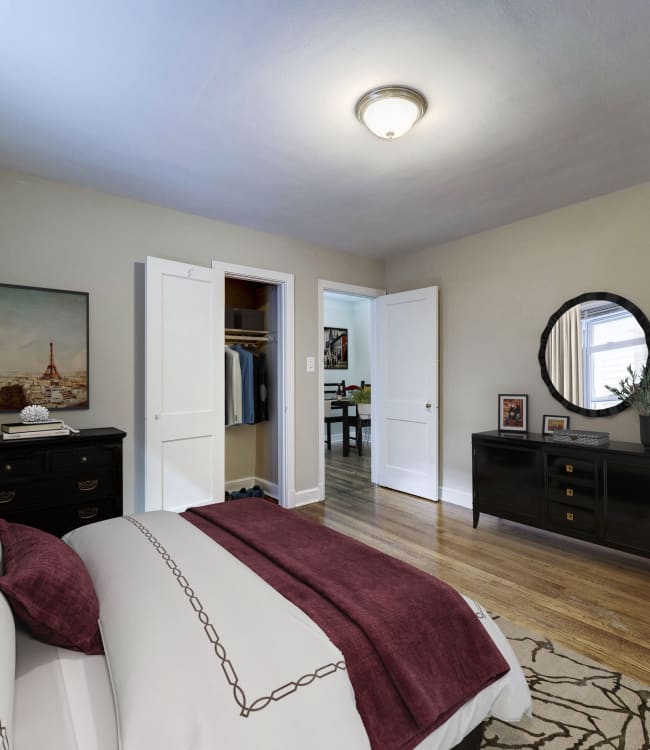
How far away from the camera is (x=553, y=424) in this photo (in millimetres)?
3492

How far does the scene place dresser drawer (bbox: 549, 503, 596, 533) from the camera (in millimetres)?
2934

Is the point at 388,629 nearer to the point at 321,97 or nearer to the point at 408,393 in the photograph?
the point at 321,97

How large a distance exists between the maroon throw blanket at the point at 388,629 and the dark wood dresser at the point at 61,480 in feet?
4.81

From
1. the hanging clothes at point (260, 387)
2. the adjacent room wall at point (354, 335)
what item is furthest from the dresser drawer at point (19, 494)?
the adjacent room wall at point (354, 335)

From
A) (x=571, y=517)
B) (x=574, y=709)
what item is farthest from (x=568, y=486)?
(x=574, y=709)

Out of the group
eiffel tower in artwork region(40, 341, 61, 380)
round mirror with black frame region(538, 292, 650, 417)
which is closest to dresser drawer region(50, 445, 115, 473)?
eiffel tower in artwork region(40, 341, 61, 380)

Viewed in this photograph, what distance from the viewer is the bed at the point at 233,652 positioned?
86 centimetres

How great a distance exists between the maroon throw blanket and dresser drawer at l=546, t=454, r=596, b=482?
2.03 m

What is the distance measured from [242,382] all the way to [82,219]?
2.06 metres

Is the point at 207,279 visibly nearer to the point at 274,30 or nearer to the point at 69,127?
the point at 69,127

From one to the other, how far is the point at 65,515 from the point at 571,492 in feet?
10.9

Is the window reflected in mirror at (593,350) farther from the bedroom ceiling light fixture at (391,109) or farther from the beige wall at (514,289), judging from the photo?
the bedroom ceiling light fixture at (391,109)

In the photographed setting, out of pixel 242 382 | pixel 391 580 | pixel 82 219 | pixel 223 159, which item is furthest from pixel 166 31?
pixel 242 382

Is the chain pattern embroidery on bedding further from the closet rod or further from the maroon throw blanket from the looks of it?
the closet rod
